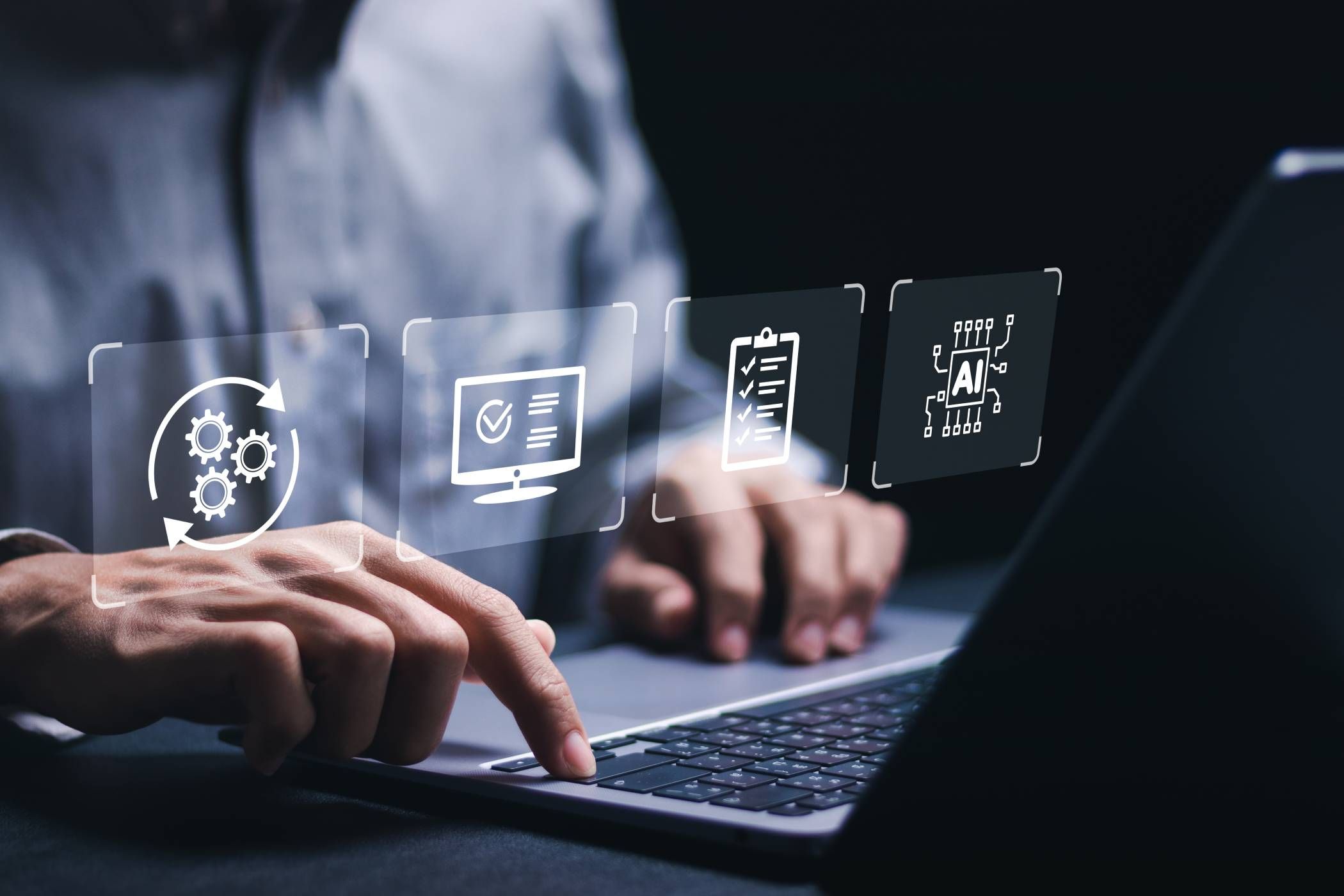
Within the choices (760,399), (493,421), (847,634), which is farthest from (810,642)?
(493,421)

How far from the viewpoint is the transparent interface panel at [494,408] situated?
586mm

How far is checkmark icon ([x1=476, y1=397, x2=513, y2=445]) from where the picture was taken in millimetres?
599

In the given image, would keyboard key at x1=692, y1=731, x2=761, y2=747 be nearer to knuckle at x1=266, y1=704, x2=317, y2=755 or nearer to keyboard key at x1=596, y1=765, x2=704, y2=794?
keyboard key at x1=596, y1=765, x2=704, y2=794

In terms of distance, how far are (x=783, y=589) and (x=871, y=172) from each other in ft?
2.57

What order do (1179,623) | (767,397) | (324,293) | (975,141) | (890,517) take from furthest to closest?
(975,141) < (324,293) < (890,517) < (767,397) < (1179,623)

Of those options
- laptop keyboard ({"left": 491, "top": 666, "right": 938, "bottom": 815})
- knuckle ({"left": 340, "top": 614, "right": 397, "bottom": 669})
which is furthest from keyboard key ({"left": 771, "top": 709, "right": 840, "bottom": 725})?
knuckle ({"left": 340, "top": 614, "right": 397, "bottom": 669})

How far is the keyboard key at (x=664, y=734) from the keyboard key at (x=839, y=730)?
0.19ft

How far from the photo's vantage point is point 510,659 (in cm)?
52

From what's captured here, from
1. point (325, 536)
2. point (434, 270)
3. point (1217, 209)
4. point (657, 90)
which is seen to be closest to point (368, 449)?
point (434, 270)

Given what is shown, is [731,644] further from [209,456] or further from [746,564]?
[209,456]

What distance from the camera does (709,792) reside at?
1.53 ft

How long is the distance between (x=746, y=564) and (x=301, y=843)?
399 mm

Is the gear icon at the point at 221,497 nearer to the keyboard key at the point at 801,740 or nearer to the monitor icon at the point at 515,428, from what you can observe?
the monitor icon at the point at 515,428

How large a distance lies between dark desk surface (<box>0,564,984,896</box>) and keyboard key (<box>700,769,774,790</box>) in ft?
0.15
